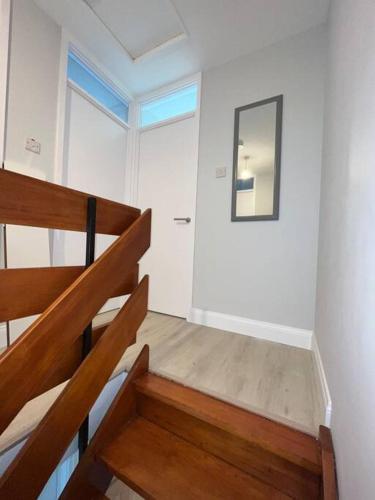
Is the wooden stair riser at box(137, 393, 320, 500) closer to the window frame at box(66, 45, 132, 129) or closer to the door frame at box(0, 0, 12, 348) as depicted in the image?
the door frame at box(0, 0, 12, 348)

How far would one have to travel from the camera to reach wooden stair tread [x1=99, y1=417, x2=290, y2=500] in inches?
30.7

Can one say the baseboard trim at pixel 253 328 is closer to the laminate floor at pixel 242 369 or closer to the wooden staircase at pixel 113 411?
the laminate floor at pixel 242 369

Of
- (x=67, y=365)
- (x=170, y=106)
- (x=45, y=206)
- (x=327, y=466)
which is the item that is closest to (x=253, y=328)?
(x=327, y=466)

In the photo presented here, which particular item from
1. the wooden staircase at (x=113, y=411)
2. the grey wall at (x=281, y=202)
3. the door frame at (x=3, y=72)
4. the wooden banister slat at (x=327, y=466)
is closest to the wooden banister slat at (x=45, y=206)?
the wooden staircase at (x=113, y=411)

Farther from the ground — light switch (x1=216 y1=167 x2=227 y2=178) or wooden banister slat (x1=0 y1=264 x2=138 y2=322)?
light switch (x1=216 y1=167 x2=227 y2=178)

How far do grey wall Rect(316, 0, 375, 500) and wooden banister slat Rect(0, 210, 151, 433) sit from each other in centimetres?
78

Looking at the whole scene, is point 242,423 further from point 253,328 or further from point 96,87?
point 96,87

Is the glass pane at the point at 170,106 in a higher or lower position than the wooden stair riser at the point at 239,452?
higher

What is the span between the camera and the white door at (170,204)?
2.19m

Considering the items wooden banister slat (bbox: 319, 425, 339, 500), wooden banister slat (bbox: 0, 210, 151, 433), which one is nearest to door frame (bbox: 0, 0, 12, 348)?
wooden banister slat (bbox: 0, 210, 151, 433)

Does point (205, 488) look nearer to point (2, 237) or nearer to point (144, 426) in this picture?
point (144, 426)

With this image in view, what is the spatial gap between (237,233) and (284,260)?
0.45 metres

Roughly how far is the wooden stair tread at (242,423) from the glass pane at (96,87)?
249 centimetres

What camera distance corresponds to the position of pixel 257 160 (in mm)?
1835
